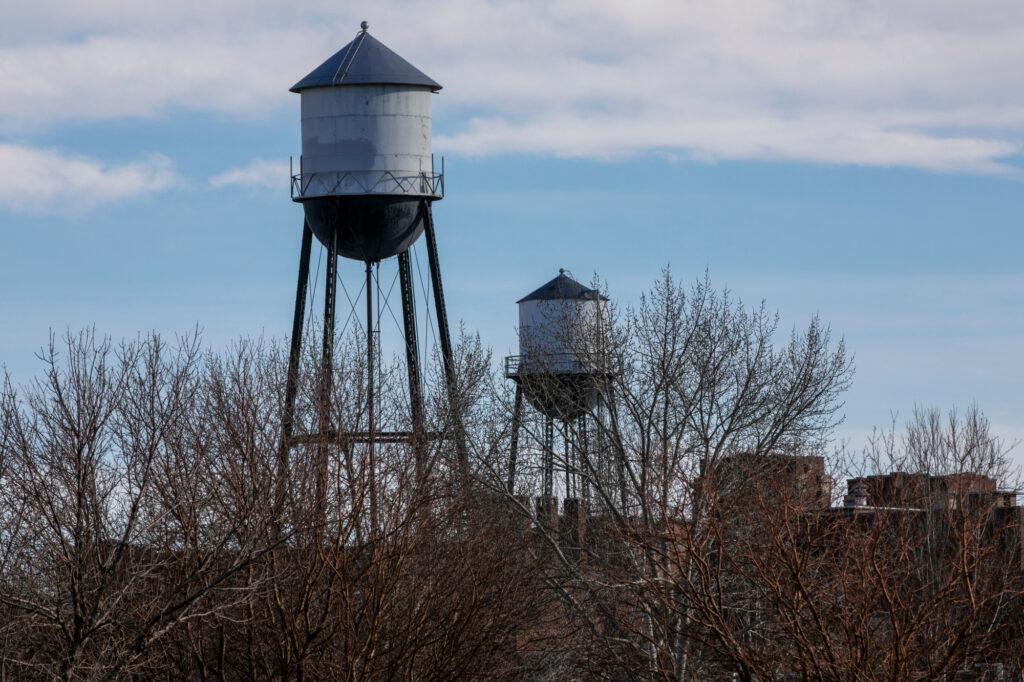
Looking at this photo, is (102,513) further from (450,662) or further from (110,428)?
(450,662)

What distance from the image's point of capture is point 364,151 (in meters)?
31.9

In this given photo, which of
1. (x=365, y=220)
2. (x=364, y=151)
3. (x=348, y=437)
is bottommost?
(x=348, y=437)

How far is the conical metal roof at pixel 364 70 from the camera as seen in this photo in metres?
31.9

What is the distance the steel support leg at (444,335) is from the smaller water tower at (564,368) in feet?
4.55

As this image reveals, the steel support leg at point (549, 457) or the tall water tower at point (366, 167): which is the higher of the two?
the tall water tower at point (366, 167)

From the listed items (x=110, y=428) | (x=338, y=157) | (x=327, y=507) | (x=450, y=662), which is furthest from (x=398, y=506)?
(x=338, y=157)

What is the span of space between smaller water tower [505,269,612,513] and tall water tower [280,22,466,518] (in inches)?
102

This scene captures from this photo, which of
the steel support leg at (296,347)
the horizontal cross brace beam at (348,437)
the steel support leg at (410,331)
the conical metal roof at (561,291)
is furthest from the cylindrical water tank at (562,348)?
the horizontal cross brace beam at (348,437)

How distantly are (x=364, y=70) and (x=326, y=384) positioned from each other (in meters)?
7.67

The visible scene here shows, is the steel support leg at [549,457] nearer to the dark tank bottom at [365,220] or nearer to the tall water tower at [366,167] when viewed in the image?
the tall water tower at [366,167]

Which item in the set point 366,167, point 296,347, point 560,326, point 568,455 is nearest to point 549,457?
point 568,455

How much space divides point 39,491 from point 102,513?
1541 millimetres

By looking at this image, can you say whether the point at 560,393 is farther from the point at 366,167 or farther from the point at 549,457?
the point at 366,167

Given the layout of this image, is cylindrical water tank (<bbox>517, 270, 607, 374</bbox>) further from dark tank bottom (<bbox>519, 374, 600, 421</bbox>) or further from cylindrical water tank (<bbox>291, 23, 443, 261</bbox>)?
cylindrical water tank (<bbox>291, 23, 443, 261</bbox>)
